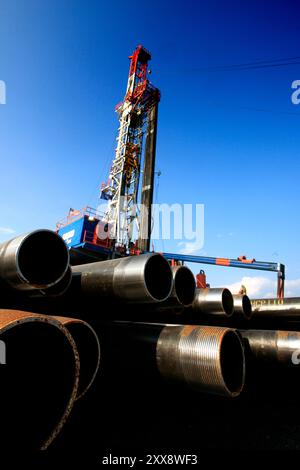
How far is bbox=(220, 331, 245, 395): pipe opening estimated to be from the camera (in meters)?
2.51

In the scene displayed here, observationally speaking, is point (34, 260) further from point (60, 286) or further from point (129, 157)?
point (129, 157)

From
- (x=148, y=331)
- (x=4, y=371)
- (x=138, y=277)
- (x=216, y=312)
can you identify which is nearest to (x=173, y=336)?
(x=148, y=331)

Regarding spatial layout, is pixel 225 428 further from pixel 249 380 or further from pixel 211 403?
pixel 249 380

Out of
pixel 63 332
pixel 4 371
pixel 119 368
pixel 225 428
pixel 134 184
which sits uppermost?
pixel 134 184

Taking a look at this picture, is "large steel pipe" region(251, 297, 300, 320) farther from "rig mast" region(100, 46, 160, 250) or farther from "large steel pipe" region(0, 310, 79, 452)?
"rig mast" region(100, 46, 160, 250)

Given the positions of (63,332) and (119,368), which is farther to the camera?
(119,368)

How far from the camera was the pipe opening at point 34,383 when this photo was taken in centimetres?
162

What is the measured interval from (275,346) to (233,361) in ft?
3.07

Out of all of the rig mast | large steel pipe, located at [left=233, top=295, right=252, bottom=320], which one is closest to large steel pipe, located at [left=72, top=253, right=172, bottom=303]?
large steel pipe, located at [left=233, top=295, right=252, bottom=320]

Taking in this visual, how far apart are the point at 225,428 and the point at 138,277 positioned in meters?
1.70

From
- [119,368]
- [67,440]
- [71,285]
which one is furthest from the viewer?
[71,285]

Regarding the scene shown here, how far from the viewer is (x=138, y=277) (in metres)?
2.67

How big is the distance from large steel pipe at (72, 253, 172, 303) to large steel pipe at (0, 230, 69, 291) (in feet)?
1.88

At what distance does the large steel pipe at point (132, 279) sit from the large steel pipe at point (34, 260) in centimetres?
57
